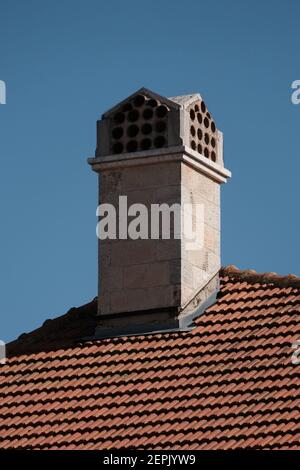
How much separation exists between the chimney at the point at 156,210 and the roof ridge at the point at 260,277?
16cm

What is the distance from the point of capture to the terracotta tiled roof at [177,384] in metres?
28.7

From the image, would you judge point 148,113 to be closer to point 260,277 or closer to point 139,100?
point 139,100

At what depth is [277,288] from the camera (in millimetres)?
31328

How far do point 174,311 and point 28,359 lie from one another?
210 centimetres

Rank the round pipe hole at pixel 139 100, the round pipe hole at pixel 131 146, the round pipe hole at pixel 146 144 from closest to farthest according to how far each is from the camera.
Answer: the round pipe hole at pixel 146 144, the round pipe hole at pixel 131 146, the round pipe hole at pixel 139 100

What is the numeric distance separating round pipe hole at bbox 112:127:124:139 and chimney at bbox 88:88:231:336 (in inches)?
0.5

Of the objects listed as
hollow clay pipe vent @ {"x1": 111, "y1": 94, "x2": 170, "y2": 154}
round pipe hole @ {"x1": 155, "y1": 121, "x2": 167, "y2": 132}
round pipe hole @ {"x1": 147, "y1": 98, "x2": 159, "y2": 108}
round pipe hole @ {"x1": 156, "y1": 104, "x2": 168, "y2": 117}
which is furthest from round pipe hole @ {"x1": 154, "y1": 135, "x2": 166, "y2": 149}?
round pipe hole @ {"x1": 147, "y1": 98, "x2": 159, "y2": 108}

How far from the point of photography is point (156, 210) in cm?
3156

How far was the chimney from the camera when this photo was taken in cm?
3131

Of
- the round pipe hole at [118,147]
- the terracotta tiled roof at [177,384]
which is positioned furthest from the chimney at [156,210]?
the terracotta tiled roof at [177,384]

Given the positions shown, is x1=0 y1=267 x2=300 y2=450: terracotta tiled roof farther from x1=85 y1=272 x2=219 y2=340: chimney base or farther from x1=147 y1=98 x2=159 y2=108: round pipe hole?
x1=147 y1=98 x2=159 y2=108: round pipe hole

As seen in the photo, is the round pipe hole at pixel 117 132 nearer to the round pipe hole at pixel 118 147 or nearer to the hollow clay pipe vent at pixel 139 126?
the hollow clay pipe vent at pixel 139 126

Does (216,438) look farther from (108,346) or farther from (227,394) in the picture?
(108,346)
